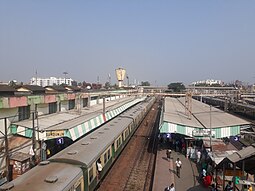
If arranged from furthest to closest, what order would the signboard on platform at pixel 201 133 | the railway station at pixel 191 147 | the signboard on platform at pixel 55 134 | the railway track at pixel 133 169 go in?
the signboard on platform at pixel 201 133, the signboard on platform at pixel 55 134, the railway station at pixel 191 147, the railway track at pixel 133 169

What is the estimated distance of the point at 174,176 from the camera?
58.6 feet

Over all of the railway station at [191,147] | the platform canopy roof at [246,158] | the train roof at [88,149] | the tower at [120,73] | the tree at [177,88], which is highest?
the tower at [120,73]

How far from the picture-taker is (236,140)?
24.4 meters

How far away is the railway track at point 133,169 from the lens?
1615cm

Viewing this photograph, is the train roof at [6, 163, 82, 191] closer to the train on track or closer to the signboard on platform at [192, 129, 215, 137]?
the train on track

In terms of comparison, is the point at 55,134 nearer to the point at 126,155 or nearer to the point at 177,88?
the point at 126,155

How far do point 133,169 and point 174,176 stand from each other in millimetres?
3072

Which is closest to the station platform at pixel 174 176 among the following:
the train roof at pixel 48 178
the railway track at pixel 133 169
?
the railway track at pixel 133 169

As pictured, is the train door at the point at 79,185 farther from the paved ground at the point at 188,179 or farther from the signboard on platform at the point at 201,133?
the signboard on platform at the point at 201,133

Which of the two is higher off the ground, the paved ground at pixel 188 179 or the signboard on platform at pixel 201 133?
the signboard on platform at pixel 201 133

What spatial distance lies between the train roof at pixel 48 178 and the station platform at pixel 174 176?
6213mm

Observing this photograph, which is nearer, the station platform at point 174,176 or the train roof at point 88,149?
the train roof at point 88,149

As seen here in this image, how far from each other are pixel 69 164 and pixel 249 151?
7.22 m

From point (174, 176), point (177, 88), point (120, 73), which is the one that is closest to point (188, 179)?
point (174, 176)
